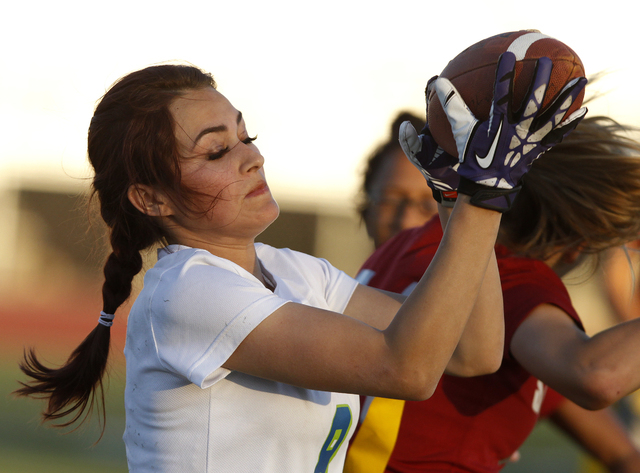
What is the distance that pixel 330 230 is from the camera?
57.1ft

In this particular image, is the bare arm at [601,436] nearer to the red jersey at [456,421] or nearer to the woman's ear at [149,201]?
the red jersey at [456,421]

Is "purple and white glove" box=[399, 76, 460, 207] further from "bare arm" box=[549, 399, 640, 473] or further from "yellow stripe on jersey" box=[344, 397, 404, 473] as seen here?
"bare arm" box=[549, 399, 640, 473]

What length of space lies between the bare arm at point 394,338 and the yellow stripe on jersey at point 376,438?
0.80 m

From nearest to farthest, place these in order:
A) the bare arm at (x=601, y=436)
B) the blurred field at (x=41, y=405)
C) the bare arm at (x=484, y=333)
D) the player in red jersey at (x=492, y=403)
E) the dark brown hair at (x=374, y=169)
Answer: the bare arm at (x=484, y=333) < the player in red jersey at (x=492, y=403) < the bare arm at (x=601, y=436) < the dark brown hair at (x=374, y=169) < the blurred field at (x=41, y=405)

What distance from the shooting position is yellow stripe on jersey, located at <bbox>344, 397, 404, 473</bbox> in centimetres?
204

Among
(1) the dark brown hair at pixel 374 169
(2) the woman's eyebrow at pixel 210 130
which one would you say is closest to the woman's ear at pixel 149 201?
(2) the woman's eyebrow at pixel 210 130

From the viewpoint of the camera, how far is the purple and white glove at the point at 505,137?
128cm

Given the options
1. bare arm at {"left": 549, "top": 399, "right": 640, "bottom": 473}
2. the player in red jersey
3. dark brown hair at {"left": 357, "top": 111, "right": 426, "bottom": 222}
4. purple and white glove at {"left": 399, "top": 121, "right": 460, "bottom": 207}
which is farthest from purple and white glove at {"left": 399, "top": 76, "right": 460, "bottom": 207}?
dark brown hair at {"left": 357, "top": 111, "right": 426, "bottom": 222}

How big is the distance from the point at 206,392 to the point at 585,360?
98cm

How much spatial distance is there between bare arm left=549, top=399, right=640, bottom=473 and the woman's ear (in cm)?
224

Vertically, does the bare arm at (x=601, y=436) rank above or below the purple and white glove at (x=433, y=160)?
below

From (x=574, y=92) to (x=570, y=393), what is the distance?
0.83 metres

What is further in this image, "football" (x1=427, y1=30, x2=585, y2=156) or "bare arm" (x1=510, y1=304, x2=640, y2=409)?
"bare arm" (x1=510, y1=304, x2=640, y2=409)

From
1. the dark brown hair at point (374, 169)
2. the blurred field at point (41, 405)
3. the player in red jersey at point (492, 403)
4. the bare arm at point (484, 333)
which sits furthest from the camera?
the blurred field at point (41, 405)
